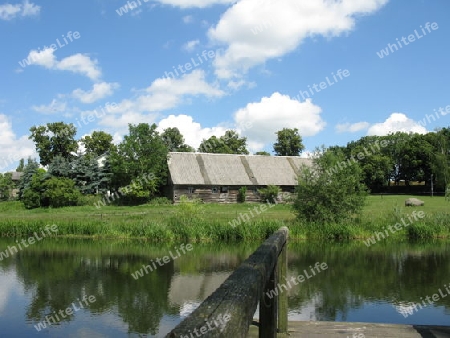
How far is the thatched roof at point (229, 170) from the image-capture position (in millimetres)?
41406

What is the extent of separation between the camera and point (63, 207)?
121 feet

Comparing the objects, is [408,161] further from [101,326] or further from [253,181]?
[101,326]

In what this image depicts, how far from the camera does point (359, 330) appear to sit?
278 inches

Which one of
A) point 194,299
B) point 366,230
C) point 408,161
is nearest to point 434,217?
point 366,230

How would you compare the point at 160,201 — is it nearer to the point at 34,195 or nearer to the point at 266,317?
the point at 34,195

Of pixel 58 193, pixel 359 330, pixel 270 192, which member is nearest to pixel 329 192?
pixel 270 192

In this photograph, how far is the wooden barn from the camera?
40.9m

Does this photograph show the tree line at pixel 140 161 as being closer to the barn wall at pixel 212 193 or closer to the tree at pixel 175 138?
the tree at pixel 175 138

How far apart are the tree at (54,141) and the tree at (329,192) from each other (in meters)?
43.5

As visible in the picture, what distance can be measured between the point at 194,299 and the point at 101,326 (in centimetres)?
304

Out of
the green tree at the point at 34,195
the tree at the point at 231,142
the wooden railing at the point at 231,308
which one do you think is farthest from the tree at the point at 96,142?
the wooden railing at the point at 231,308

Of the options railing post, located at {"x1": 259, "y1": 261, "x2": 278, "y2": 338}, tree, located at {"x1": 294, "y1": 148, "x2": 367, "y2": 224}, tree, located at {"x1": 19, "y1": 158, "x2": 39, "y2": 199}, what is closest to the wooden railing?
railing post, located at {"x1": 259, "y1": 261, "x2": 278, "y2": 338}

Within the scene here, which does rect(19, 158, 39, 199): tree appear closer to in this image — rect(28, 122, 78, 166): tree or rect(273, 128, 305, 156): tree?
rect(28, 122, 78, 166): tree

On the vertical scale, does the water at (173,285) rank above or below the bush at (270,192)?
below
